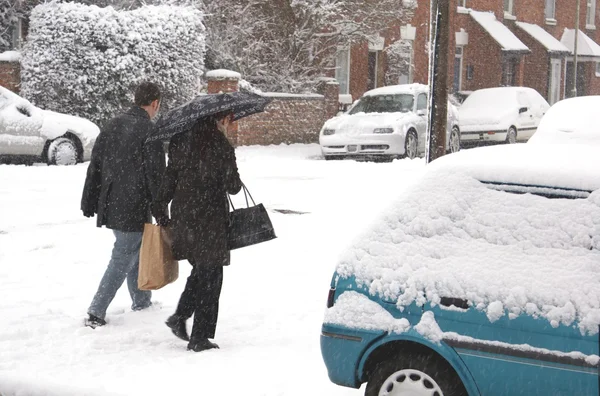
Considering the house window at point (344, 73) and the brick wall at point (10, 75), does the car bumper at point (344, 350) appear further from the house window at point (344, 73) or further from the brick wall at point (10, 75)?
the house window at point (344, 73)

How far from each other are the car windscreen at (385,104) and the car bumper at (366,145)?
1.41 meters

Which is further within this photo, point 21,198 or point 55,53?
point 55,53

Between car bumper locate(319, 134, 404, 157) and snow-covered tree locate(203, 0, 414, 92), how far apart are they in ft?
20.4

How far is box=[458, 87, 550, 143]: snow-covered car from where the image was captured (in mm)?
24969

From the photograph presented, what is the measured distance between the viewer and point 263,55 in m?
26.9

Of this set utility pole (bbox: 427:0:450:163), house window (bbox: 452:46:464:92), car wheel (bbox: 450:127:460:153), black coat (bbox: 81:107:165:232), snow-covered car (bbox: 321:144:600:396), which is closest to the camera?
snow-covered car (bbox: 321:144:600:396)

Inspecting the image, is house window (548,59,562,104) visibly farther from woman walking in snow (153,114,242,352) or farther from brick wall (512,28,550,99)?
woman walking in snow (153,114,242,352)

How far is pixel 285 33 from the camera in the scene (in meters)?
26.7

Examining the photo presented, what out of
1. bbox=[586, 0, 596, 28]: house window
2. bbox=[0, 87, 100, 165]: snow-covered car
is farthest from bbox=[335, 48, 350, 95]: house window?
bbox=[586, 0, 596, 28]: house window

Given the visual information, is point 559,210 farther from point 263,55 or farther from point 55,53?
point 263,55

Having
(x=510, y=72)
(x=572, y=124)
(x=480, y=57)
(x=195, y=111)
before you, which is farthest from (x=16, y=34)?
(x=510, y=72)

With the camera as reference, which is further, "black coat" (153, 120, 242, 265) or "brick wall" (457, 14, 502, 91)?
"brick wall" (457, 14, 502, 91)

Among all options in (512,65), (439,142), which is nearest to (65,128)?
(439,142)

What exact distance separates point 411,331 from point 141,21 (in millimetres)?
18087
